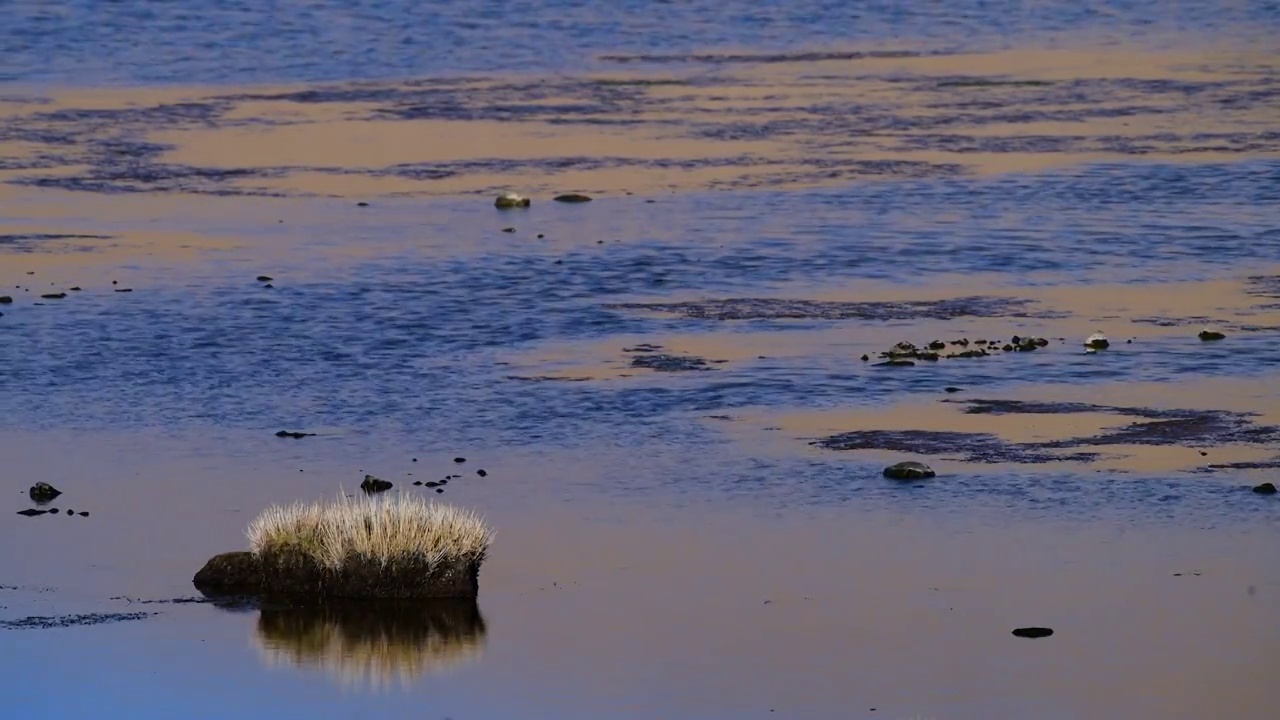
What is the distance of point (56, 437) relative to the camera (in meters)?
21.5

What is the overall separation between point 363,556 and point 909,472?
526 centimetres

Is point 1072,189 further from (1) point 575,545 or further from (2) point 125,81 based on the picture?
(2) point 125,81

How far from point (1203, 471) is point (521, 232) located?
48.5ft

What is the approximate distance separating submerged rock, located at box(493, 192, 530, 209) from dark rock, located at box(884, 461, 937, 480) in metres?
16.2

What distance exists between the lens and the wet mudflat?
49.5 ft

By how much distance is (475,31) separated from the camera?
65250mm

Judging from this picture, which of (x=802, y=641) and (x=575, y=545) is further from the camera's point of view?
(x=575, y=545)

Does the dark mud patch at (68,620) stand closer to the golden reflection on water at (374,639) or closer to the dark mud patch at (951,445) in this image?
the golden reflection on water at (374,639)

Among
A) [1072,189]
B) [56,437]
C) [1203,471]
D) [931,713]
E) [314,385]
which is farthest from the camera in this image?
[1072,189]

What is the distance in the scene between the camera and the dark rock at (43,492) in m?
19.2

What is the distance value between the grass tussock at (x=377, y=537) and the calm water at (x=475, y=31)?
37.4 meters

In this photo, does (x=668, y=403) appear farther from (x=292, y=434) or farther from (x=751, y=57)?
(x=751, y=57)

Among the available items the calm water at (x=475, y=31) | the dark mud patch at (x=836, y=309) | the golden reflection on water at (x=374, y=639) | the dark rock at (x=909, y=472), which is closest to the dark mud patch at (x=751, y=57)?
the calm water at (x=475, y=31)

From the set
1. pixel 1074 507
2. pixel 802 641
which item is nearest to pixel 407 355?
pixel 1074 507
